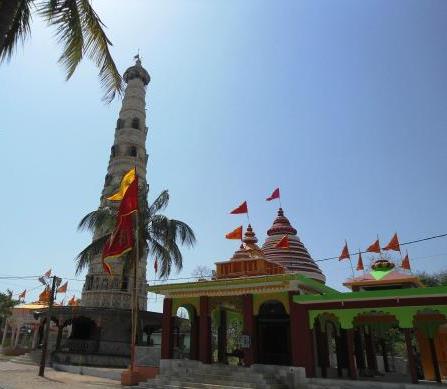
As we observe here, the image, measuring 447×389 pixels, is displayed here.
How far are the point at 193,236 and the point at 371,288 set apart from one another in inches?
519

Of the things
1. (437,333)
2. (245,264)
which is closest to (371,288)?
(437,333)

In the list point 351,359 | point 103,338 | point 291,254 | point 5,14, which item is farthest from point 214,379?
point 103,338

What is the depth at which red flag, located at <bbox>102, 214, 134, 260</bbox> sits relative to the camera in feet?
57.0

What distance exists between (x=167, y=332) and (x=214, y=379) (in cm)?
410

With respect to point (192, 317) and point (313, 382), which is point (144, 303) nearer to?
point (192, 317)

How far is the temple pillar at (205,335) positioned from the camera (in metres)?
18.0

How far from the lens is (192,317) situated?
66.3ft

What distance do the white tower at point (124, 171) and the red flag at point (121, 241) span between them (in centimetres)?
922

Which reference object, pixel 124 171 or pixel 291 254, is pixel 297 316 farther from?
pixel 124 171

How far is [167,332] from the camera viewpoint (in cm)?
1959

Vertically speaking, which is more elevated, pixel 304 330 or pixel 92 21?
pixel 92 21

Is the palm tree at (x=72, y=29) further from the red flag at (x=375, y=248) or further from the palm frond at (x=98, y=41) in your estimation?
the red flag at (x=375, y=248)

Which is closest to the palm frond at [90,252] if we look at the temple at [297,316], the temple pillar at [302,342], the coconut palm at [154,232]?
the coconut palm at [154,232]

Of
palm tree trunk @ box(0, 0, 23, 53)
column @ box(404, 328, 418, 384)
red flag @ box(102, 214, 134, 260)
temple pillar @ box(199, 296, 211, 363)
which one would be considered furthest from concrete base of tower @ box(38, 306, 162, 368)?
palm tree trunk @ box(0, 0, 23, 53)
